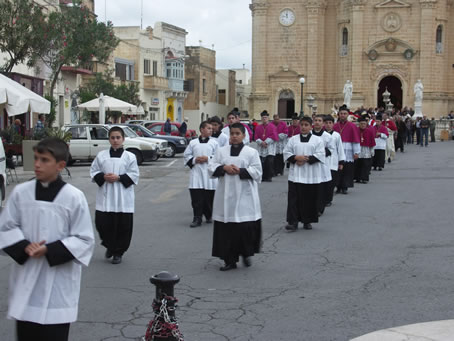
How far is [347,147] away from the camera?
56.7 ft

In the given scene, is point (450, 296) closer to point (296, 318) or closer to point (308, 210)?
point (296, 318)

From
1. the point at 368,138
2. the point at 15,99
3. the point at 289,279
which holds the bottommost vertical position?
the point at 289,279

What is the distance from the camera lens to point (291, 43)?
192ft

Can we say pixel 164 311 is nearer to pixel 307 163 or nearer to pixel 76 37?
pixel 307 163

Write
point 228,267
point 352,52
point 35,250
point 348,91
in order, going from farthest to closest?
1. point 352,52
2. point 348,91
3. point 228,267
4. point 35,250

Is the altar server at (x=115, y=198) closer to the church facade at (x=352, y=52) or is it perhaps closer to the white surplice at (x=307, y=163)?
the white surplice at (x=307, y=163)

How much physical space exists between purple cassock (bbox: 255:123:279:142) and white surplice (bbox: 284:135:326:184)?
837 centimetres

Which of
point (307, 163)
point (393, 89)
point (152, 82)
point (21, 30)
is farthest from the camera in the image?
point (152, 82)

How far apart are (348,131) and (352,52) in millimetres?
41112

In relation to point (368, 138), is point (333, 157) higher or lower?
lower

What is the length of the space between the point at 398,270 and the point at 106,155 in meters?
3.78

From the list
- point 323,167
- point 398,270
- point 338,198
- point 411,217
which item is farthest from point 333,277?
point 338,198

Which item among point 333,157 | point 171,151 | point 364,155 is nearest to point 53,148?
point 333,157

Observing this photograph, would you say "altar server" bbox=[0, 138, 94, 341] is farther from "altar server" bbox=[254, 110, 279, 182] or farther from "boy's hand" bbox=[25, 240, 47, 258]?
"altar server" bbox=[254, 110, 279, 182]
